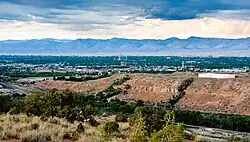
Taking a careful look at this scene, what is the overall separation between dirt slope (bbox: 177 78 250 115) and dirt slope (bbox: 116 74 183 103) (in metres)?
4.65

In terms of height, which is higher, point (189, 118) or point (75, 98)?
point (75, 98)

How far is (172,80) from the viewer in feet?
380

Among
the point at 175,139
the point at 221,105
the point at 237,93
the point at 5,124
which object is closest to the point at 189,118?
the point at 221,105

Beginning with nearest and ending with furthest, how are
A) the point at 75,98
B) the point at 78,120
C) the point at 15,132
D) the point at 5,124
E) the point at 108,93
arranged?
the point at 15,132
the point at 5,124
the point at 78,120
the point at 75,98
the point at 108,93

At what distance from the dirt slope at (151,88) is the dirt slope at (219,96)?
4.65 metres

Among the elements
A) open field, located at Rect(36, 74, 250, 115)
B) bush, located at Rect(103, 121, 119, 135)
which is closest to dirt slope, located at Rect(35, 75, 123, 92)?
open field, located at Rect(36, 74, 250, 115)

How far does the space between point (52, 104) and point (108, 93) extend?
79.1 meters

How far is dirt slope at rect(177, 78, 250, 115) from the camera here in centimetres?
9238

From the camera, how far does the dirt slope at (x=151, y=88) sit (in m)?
108

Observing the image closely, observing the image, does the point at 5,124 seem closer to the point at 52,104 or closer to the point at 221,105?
the point at 52,104

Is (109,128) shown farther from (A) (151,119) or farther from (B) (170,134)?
(B) (170,134)

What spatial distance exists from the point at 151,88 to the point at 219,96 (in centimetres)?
1929

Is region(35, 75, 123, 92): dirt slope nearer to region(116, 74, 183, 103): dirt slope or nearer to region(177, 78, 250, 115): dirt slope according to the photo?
region(116, 74, 183, 103): dirt slope

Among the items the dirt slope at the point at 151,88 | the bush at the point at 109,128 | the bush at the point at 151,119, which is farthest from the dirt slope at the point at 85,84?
the bush at the point at 109,128
